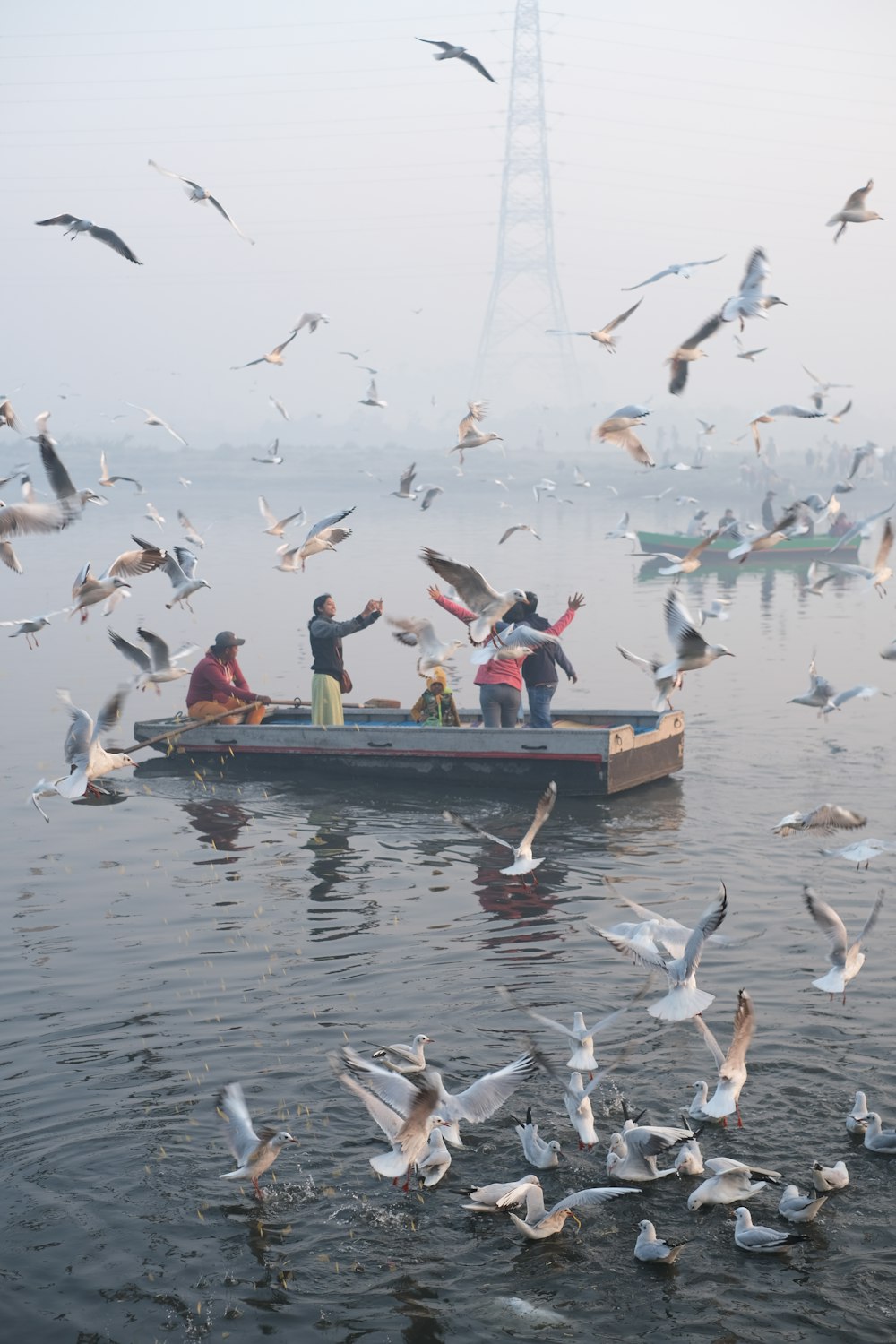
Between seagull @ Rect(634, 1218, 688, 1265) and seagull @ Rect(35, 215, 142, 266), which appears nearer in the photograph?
seagull @ Rect(634, 1218, 688, 1265)

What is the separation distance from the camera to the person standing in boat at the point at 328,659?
1844 centimetres

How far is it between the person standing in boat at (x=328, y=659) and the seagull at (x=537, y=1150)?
966cm

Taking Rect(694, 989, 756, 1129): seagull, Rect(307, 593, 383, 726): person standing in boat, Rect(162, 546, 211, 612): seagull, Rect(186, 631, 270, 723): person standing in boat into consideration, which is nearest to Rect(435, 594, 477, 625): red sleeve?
Rect(307, 593, 383, 726): person standing in boat

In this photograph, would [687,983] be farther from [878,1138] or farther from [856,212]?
[856,212]

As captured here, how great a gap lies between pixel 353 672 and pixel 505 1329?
22.6 meters

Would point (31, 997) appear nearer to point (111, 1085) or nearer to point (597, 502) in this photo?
point (111, 1085)

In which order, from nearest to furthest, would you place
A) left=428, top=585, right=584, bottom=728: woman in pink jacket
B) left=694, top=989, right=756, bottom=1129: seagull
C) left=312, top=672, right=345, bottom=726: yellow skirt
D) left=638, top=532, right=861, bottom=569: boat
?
left=694, top=989, right=756, bottom=1129: seagull < left=428, top=585, right=584, bottom=728: woman in pink jacket < left=312, top=672, right=345, bottom=726: yellow skirt < left=638, top=532, right=861, bottom=569: boat

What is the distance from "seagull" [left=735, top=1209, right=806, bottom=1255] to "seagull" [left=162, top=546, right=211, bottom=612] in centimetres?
862

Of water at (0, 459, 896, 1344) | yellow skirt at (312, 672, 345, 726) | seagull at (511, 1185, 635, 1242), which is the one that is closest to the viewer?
water at (0, 459, 896, 1344)

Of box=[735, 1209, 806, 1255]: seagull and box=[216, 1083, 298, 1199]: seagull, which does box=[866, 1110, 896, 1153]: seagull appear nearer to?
box=[735, 1209, 806, 1255]: seagull

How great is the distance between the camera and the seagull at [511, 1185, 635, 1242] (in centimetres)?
782

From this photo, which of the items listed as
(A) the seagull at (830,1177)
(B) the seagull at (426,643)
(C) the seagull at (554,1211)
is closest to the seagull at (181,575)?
(B) the seagull at (426,643)

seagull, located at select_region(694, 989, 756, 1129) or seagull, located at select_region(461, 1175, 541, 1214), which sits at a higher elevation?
seagull, located at select_region(694, 989, 756, 1129)

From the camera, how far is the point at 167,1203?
8461mm
